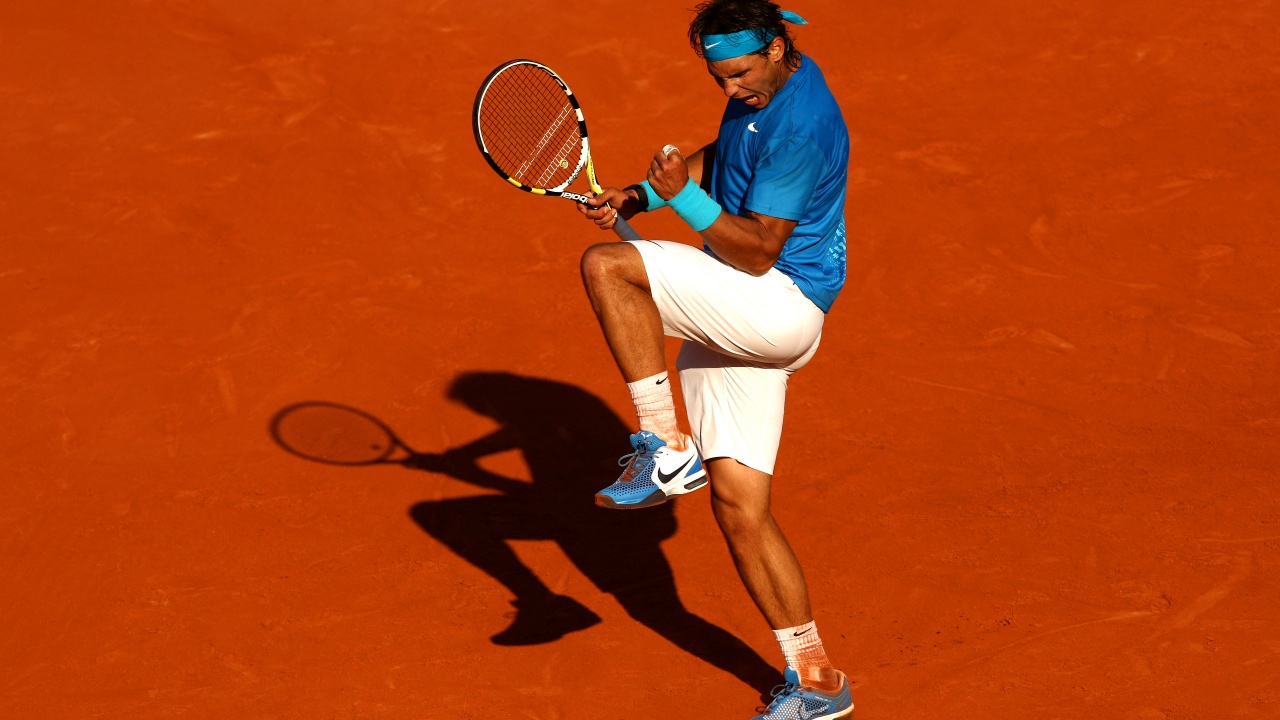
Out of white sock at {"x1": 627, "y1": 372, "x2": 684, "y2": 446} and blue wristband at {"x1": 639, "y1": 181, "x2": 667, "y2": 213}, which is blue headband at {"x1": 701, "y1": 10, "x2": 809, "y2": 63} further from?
white sock at {"x1": 627, "y1": 372, "x2": 684, "y2": 446}

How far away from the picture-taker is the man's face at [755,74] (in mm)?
5531

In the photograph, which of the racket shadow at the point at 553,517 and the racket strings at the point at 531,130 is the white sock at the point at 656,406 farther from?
the racket shadow at the point at 553,517

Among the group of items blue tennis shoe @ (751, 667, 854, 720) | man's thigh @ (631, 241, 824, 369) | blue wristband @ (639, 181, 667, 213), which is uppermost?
blue wristband @ (639, 181, 667, 213)

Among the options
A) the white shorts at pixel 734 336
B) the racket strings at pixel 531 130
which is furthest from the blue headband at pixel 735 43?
the racket strings at pixel 531 130

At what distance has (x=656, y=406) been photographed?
19.0 ft

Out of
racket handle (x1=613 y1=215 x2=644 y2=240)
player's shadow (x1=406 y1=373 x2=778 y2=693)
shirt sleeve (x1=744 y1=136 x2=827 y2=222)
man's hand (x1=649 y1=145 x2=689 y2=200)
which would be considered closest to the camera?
man's hand (x1=649 y1=145 x2=689 y2=200)

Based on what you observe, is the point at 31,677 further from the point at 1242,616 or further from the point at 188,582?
the point at 1242,616

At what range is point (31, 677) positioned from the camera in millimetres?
6570

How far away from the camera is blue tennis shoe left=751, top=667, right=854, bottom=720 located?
5980 mm

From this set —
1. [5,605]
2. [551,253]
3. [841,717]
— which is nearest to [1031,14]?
[551,253]

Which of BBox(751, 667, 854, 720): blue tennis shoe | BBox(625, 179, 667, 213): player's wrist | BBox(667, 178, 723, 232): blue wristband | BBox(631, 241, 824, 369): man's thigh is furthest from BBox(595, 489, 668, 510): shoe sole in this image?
BBox(625, 179, 667, 213): player's wrist

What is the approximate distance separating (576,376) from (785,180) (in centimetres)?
339

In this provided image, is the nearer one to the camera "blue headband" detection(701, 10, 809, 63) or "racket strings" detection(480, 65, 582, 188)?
"blue headband" detection(701, 10, 809, 63)

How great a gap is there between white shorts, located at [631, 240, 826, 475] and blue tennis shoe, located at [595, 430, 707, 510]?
119 millimetres
